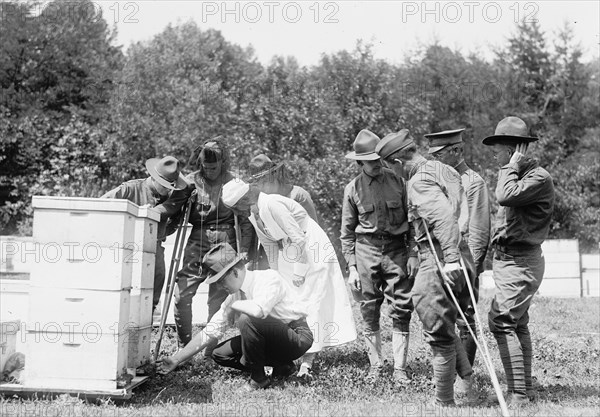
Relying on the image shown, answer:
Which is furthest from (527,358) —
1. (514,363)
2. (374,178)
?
(374,178)

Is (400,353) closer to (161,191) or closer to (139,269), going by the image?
(139,269)

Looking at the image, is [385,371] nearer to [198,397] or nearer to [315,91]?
[198,397]

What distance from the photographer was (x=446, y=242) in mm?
5715

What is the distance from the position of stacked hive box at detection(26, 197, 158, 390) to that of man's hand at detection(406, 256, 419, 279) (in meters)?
2.83

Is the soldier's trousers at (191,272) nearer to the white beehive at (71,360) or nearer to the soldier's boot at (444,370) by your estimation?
the white beehive at (71,360)

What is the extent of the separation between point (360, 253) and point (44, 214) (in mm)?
3160

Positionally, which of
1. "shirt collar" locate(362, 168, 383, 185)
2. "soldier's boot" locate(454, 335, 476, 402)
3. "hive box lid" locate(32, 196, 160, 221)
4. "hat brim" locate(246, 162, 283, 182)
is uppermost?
"hat brim" locate(246, 162, 283, 182)

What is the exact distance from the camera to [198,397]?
6.54 m

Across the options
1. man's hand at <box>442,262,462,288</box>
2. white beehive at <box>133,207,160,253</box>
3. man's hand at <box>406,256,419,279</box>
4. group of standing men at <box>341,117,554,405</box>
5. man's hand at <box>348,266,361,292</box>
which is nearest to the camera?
man's hand at <box>442,262,462,288</box>

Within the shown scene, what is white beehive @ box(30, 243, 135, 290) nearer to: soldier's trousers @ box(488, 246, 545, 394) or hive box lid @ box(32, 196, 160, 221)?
hive box lid @ box(32, 196, 160, 221)

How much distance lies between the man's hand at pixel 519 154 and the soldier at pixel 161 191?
3604mm

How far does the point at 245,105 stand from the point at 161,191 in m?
20.3

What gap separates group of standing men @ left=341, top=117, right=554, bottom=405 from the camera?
591 centimetres

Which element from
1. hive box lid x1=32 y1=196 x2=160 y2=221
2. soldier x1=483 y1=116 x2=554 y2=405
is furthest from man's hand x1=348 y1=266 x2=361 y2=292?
hive box lid x1=32 y1=196 x2=160 y2=221
